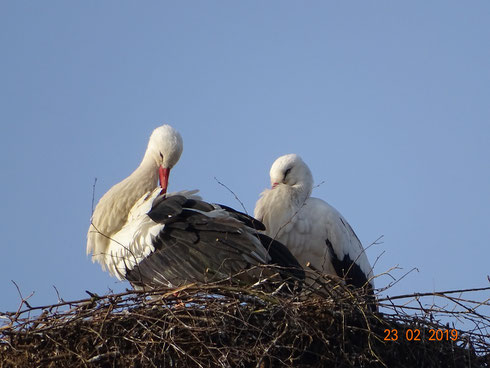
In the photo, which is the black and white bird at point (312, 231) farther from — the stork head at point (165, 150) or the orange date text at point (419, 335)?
the orange date text at point (419, 335)

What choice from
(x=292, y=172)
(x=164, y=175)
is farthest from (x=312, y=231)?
(x=164, y=175)

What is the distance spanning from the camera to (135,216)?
5.57 metres

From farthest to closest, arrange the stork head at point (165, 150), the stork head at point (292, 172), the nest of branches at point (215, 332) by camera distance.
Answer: the stork head at point (292, 172), the stork head at point (165, 150), the nest of branches at point (215, 332)

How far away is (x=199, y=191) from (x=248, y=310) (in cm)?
140

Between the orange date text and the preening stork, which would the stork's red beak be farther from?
the orange date text

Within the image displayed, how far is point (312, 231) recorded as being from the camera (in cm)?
624

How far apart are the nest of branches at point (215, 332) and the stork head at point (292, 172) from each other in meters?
2.06

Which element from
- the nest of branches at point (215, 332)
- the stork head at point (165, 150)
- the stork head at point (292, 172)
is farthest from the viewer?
the stork head at point (292, 172)

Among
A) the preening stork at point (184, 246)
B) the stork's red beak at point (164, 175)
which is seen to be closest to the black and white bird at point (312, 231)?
the stork's red beak at point (164, 175)

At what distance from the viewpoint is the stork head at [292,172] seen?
6.52 meters

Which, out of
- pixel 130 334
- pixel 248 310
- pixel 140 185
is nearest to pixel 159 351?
pixel 130 334

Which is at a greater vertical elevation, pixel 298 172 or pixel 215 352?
pixel 298 172

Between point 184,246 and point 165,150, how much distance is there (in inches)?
48.2

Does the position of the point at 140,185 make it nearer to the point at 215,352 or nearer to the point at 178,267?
the point at 178,267
